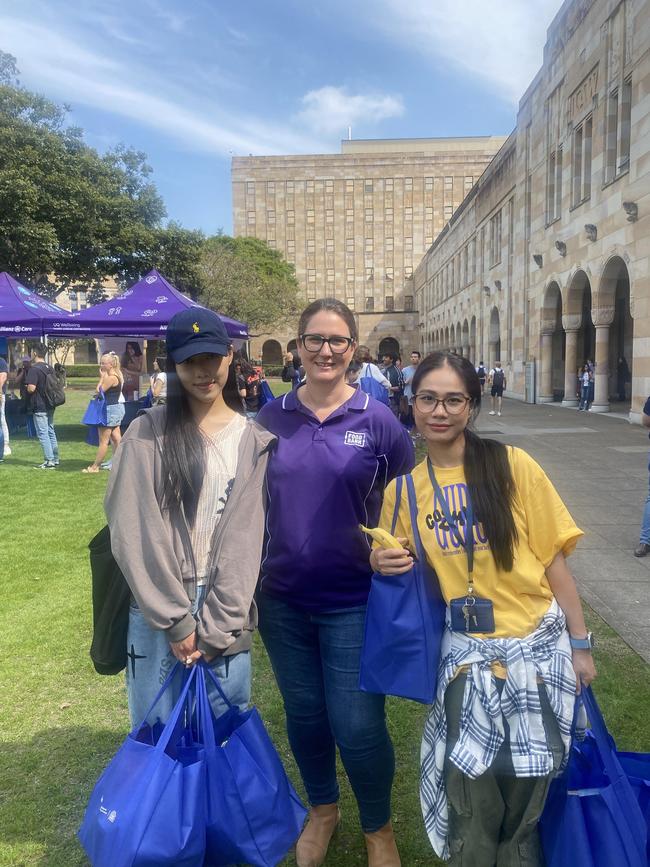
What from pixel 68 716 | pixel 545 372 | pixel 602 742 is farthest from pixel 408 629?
pixel 545 372

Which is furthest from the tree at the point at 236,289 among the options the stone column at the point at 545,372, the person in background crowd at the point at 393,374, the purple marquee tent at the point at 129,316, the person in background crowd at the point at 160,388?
the person in background crowd at the point at 160,388

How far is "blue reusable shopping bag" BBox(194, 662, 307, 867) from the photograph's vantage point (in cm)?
186

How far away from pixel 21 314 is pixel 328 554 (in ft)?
37.6

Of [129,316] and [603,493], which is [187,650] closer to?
[603,493]

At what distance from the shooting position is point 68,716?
3.39m

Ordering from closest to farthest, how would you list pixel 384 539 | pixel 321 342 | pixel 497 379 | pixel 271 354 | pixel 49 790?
pixel 384 539 < pixel 321 342 < pixel 49 790 < pixel 497 379 < pixel 271 354

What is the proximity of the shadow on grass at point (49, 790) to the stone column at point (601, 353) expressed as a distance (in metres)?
18.9

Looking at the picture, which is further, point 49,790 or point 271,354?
point 271,354

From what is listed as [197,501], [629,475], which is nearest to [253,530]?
[197,501]

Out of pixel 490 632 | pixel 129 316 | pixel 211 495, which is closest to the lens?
pixel 490 632

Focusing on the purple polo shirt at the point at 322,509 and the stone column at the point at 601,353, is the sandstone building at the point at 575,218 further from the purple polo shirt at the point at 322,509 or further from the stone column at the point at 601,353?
the purple polo shirt at the point at 322,509

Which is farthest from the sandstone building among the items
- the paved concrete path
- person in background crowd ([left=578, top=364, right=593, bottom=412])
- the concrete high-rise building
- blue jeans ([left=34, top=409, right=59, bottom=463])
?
the concrete high-rise building

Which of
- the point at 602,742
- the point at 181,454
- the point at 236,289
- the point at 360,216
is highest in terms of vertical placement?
the point at 360,216

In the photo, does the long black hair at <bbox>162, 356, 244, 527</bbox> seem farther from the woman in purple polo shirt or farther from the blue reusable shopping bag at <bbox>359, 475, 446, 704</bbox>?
the blue reusable shopping bag at <bbox>359, 475, 446, 704</bbox>
